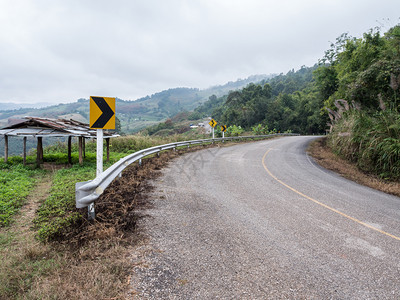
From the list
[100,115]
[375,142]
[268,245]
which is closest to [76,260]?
[100,115]

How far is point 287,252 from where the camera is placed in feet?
11.4

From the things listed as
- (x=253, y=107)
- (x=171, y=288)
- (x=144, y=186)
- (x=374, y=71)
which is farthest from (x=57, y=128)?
(x=253, y=107)

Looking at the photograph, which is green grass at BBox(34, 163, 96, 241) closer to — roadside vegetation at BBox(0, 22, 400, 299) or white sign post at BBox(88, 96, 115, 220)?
roadside vegetation at BBox(0, 22, 400, 299)

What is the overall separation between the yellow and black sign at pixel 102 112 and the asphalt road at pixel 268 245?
2.09 m

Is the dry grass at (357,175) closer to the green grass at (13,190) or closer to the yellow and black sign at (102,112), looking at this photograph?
the yellow and black sign at (102,112)

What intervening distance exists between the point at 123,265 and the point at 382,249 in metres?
3.95

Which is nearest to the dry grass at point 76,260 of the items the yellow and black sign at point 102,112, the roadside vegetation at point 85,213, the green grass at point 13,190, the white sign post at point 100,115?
the roadside vegetation at point 85,213

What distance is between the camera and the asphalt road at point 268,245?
8.86 ft

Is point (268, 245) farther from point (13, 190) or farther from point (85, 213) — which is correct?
point (13, 190)

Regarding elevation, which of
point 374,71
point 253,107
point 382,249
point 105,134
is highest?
point 253,107

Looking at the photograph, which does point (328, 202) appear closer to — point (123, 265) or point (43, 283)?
point (123, 265)

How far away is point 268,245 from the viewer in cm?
368

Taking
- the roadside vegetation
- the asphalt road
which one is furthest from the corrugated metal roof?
the asphalt road

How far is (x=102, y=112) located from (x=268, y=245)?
3.91 m
